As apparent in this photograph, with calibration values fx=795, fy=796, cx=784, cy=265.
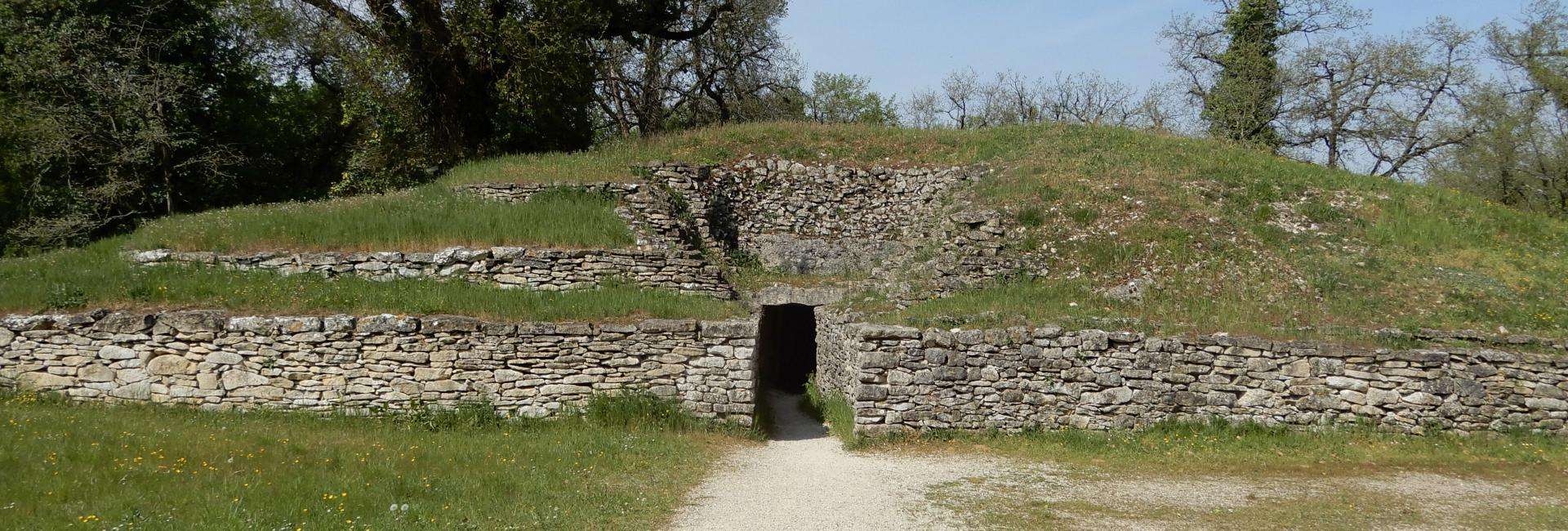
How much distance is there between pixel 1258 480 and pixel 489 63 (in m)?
18.2

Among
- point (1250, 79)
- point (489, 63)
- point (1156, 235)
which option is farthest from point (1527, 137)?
point (489, 63)

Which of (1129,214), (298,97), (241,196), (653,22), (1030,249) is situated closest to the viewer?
(1030,249)

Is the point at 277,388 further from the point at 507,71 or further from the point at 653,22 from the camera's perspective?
the point at 653,22

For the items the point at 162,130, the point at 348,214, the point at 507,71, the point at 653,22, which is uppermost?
the point at 653,22

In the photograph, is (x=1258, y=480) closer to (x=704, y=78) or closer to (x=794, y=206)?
(x=794, y=206)

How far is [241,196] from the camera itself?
2225 cm

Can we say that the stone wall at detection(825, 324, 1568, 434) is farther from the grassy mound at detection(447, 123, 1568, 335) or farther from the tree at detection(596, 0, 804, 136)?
the tree at detection(596, 0, 804, 136)

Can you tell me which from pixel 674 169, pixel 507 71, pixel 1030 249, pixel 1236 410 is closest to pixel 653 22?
pixel 507 71

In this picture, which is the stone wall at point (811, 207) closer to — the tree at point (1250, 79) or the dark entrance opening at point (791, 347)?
Result: the dark entrance opening at point (791, 347)

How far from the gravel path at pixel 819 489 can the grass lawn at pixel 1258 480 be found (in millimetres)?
431

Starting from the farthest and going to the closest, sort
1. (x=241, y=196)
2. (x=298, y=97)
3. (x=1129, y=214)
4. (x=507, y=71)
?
1. (x=298, y=97)
2. (x=241, y=196)
3. (x=507, y=71)
4. (x=1129, y=214)

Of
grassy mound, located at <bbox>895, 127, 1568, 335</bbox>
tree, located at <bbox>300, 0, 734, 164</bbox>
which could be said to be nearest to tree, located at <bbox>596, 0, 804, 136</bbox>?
tree, located at <bbox>300, 0, 734, 164</bbox>

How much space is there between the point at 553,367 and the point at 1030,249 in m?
8.83

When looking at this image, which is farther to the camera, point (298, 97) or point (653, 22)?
point (298, 97)
